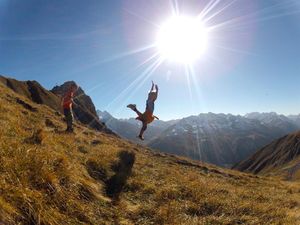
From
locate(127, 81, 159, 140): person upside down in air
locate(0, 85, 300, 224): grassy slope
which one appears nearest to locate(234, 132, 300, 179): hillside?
locate(127, 81, 159, 140): person upside down in air

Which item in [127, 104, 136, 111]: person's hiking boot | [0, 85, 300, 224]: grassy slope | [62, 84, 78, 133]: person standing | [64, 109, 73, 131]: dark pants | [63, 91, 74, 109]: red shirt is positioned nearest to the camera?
[0, 85, 300, 224]: grassy slope

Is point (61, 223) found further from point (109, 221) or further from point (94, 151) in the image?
point (94, 151)

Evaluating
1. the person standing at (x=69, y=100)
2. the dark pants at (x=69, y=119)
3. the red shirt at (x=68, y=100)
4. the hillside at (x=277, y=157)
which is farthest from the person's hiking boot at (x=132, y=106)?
the hillside at (x=277, y=157)

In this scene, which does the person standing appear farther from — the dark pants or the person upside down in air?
the person upside down in air

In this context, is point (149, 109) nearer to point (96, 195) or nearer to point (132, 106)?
point (132, 106)

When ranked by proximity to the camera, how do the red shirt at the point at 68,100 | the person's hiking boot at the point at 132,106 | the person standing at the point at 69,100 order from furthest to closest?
the red shirt at the point at 68,100 < the person standing at the point at 69,100 < the person's hiking boot at the point at 132,106

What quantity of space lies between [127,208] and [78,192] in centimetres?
161

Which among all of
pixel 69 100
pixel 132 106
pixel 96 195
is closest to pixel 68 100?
pixel 69 100

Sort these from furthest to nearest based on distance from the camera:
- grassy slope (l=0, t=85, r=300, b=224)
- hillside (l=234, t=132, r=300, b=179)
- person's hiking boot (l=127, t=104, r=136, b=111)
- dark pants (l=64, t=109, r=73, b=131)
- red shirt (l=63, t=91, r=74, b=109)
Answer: hillside (l=234, t=132, r=300, b=179) < red shirt (l=63, t=91, r=74, b=109) < dark pants (l=64, t=109, r=73, b=131) < person's hiking boot (l=127, t=104, r=136, b=111) < grassy slope (l=0, t=85, r=300, b=224)

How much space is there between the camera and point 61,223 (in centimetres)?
656

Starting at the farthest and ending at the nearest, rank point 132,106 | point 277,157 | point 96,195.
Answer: point 277,157 < point 132,106 < point 96,195

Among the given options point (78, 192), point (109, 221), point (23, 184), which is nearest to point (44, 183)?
point (23, 184)

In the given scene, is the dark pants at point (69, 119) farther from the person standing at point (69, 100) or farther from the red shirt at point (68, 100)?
the red shirt at point (68, 100)

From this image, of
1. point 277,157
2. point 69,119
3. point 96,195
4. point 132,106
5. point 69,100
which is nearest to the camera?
point 96,195
